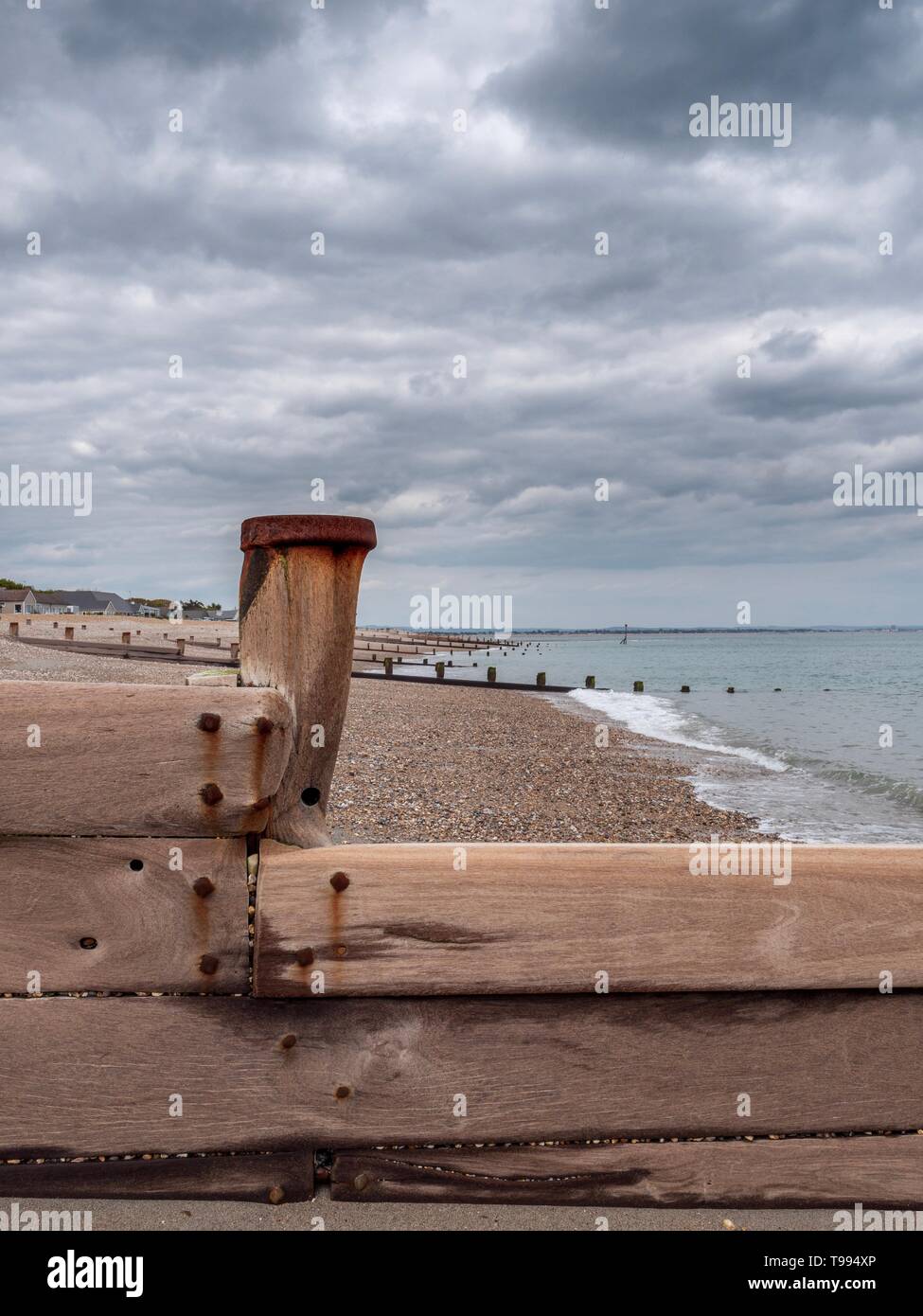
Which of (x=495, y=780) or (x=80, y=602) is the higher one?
(x=80, y=602)

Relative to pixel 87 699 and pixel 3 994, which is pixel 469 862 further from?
pixel 3 994

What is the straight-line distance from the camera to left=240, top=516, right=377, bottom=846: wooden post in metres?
2.19

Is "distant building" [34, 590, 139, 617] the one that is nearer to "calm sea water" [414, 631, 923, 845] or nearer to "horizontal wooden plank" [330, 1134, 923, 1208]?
"calm sea water" [414, 631, 923, 845]

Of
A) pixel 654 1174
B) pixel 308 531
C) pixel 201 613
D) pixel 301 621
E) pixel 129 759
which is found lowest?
pixel 654 1174

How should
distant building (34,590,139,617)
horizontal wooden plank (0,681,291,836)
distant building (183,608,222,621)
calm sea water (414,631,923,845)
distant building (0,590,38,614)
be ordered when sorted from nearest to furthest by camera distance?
horizontal wooden plank (0,681,291,836), calm sea water (414,631,923,845), distant building (0,590,38,614), distant building (34,590,139,617), distant building (183,608,222,621)

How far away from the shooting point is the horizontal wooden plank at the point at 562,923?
214 centimetres

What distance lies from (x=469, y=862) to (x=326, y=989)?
0.49m

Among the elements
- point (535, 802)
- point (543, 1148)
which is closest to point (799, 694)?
point (535, 802)

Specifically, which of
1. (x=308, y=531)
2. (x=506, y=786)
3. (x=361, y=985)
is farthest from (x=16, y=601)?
(x=361, y=985)

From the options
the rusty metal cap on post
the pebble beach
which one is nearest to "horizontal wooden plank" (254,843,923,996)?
the rusty metal cap on post

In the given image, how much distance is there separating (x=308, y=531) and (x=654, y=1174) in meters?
1.97

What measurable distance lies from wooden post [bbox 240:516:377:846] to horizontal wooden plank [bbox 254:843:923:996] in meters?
0.23

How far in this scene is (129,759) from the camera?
207 centimetres

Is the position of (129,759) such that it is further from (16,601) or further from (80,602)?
(80,602)
